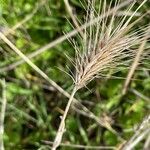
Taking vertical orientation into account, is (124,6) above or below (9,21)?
above

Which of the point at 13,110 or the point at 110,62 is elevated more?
the point at 110,62

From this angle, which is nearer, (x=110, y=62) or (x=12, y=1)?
(x=110, y=62)

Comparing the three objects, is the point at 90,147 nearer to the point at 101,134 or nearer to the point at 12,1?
the point at 101,134

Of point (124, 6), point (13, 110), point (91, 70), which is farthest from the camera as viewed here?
point (13, 110)

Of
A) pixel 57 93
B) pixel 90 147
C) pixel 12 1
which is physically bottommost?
pixel 90 147

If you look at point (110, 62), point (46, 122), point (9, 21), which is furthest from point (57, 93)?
point (110, 62)

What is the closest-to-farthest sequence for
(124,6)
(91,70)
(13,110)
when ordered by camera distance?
(91,70) → (124,6) → (13,110)

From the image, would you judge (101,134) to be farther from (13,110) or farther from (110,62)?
(110,62)

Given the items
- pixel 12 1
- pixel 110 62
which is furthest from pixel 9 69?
pixel 110 62

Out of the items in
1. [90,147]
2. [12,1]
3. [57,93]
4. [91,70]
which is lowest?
[90,147]
